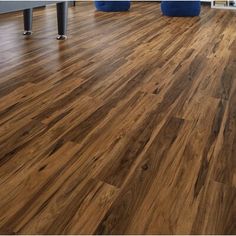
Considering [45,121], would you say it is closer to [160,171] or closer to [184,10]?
[160,171]

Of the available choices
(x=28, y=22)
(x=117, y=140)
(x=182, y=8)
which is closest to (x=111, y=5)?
(x=182, y=8)

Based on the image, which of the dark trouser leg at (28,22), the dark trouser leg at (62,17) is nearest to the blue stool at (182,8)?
the dark trouser leg at (62,17)

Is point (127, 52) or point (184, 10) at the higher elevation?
point (184, 10)

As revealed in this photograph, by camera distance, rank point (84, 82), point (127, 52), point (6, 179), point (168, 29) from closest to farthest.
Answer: point (6, 179)
point (84, 82)
point (127, 52)
point (168, 29)

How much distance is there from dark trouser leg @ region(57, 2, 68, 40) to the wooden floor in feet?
1.64

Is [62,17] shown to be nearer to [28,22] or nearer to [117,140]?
[28,22]

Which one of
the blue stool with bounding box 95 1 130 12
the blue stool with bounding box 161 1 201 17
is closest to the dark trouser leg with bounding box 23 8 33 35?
the blue stool with bounding box 95 1 130 12

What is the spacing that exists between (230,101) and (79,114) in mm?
1028

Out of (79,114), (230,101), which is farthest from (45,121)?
(230,101)

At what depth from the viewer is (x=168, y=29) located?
Result: 164 inches

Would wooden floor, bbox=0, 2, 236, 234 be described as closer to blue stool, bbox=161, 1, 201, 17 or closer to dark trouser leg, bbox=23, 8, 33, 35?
dark trouser leg, bbox=23, 8, 33, 35

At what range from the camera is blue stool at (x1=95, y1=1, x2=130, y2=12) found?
5574 millimetres

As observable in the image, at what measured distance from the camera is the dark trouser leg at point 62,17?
3412 millimetres

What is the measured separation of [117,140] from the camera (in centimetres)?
152
